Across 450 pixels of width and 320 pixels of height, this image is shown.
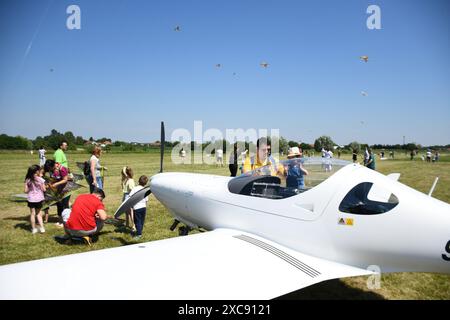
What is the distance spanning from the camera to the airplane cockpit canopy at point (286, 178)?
11.6 ft

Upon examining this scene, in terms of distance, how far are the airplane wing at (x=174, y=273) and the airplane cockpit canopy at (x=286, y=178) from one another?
806 millimetres

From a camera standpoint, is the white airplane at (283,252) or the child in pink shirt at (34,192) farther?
the child in pink shirt at (34,192)

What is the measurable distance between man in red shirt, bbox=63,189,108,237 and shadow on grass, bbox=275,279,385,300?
155 inches

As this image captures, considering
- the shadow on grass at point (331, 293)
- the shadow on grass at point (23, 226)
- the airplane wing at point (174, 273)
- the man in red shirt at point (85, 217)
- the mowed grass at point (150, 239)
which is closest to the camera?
the airplane wing at point (174, 273)

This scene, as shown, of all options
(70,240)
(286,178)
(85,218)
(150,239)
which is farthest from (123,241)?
(286,178)

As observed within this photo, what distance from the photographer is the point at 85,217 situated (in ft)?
19.6

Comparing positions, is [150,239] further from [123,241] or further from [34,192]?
[34,192]

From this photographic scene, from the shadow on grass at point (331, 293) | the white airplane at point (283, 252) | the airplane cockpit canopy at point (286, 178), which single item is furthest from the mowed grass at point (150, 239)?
the airplane cockpit canopy at point (286, 178)

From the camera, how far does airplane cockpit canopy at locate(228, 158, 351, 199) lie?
353cm

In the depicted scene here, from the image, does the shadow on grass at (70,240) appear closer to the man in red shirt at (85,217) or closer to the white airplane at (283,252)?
the man in red shirt at (85,217)
